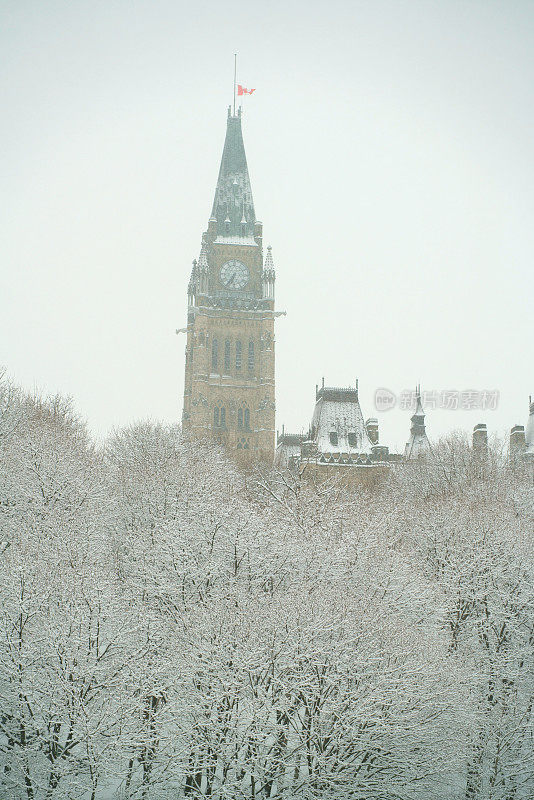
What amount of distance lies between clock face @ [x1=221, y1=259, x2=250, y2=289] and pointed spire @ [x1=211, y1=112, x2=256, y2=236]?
4.16m

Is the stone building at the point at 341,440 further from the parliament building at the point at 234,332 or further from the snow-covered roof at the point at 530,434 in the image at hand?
the snow-covered roof at the point at 530,434

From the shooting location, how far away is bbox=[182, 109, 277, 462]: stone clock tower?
282ft

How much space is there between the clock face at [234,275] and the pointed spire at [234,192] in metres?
4.16

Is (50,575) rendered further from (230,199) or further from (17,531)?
(230,199)

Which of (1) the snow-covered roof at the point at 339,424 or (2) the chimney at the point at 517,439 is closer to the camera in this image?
(2) the chimney at the point at 517,439

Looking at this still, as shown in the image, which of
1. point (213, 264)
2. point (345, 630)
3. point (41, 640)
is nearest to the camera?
point (41, 640)

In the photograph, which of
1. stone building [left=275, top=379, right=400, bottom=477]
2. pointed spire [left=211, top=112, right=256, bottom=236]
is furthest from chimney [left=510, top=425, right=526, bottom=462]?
pointed spire [left=211, top=112, right=256, bottom=236]

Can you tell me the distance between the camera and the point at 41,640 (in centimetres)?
2272

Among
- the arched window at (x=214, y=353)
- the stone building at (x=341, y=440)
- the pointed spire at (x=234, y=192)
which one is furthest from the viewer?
the pointed spire at (x=234, y=192)

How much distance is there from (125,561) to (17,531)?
477 centimetres

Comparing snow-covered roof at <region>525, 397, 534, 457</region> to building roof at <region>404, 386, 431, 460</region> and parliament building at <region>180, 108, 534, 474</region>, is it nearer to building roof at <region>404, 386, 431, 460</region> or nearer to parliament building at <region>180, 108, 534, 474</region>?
building roof at <region>404, 386, 431, 460</region>

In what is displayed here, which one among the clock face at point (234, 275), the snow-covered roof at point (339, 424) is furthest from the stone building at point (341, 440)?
the clock face at point (234, 275)

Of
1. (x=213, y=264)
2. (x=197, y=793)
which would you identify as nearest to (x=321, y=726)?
(x=197, y=793)

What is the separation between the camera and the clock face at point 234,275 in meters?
91.1
